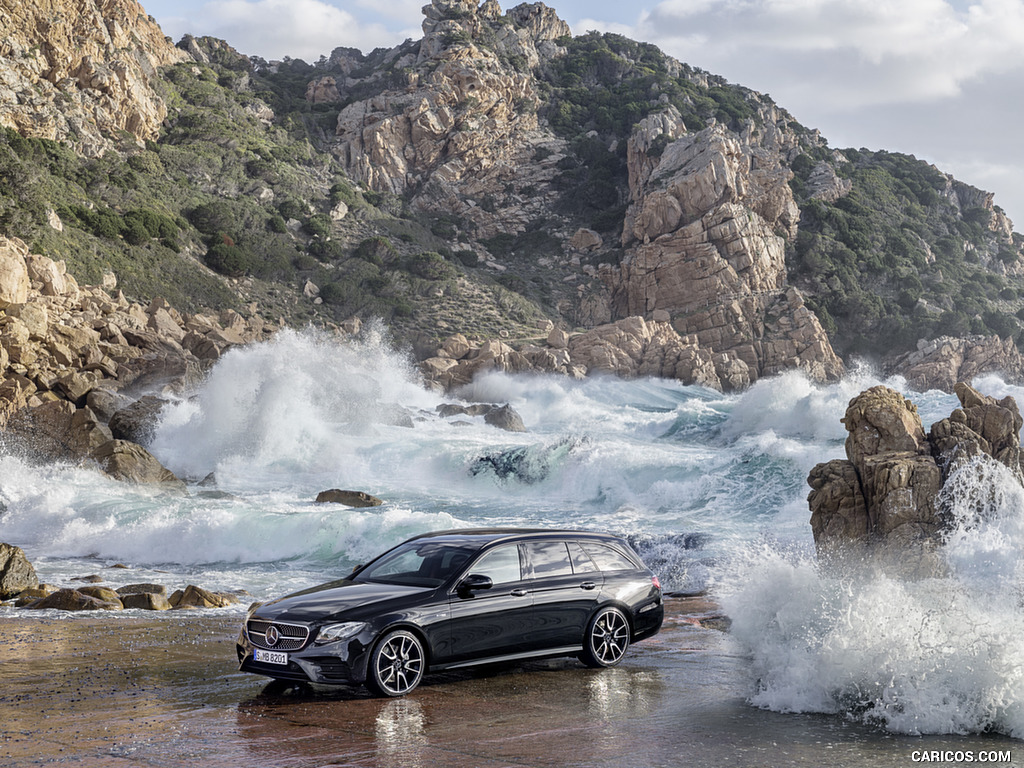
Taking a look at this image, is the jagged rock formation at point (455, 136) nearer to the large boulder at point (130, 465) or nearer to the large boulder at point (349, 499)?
the large boulder at point (130, 465)

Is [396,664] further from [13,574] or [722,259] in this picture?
[722,259]

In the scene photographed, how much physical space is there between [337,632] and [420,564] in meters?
1.35

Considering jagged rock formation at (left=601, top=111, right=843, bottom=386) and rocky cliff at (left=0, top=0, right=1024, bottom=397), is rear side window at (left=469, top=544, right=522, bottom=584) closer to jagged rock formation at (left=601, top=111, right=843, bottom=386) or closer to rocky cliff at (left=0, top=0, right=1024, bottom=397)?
rocky cliff at (left=0, top=0, right=1024, bottom=397)

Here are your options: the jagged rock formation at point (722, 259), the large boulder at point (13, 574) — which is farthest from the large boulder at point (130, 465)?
the jagged rock formation at point (722, 259)

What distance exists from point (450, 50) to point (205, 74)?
25.0 m

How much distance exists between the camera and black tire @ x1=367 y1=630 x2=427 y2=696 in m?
7.64

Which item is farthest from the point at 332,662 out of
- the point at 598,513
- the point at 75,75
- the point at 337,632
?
the point at 75,75

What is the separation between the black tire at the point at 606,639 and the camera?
29.9ft

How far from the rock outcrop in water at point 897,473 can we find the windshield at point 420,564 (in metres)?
9.16

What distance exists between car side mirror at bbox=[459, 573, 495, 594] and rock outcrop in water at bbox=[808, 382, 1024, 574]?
9.29 meters

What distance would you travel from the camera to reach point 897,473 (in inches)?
619

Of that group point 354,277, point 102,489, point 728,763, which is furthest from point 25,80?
point 728,763

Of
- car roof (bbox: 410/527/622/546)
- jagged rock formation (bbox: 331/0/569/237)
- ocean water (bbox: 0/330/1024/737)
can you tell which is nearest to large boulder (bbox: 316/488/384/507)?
ocean water (bbox: 0/330/1024/737)

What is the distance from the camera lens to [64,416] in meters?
28.7
